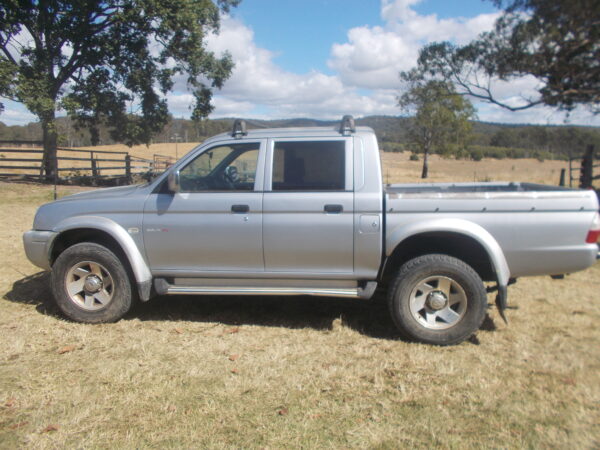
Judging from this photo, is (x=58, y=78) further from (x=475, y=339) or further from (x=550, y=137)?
(x=550, y=137)

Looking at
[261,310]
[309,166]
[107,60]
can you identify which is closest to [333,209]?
[309,166]

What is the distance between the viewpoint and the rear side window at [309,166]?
446 cm

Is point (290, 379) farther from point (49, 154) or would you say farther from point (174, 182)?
point (49, 154)

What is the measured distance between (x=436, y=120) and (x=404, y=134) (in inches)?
118

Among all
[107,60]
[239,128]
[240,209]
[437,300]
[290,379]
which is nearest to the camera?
[290,379]

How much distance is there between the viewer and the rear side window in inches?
176

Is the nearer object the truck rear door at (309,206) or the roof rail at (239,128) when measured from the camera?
the truck rear door at (309,206)

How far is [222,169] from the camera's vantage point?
4805 mm

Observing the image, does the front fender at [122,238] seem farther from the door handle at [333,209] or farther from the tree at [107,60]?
the tree at [107,60]

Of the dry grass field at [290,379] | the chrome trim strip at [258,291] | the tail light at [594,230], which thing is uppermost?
the tail light at [594,230]

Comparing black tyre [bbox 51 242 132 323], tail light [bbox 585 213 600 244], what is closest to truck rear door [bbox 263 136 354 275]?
black tyre [bbox 51 242 132 323]

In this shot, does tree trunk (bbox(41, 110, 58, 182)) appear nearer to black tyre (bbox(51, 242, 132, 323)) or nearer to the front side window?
black tyre (bbox(51, 242, 132, 323))

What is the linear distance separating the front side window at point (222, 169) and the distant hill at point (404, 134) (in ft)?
1.57

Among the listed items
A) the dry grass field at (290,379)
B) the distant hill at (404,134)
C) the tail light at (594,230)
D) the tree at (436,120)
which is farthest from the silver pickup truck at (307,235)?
the tree at (436,120)
